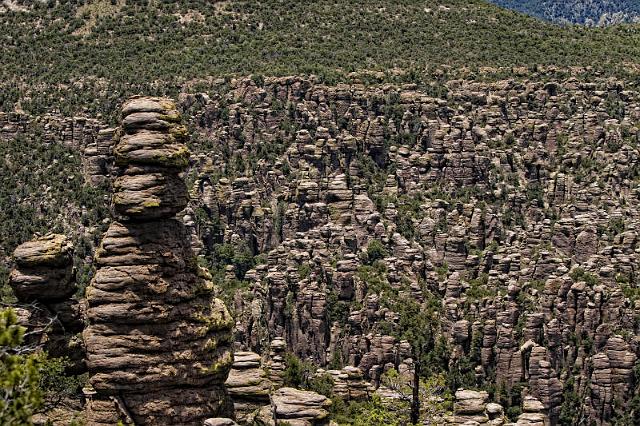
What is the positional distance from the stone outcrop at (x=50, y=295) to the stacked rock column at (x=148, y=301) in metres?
2.79

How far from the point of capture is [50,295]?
42.1m

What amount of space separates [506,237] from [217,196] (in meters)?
31.9

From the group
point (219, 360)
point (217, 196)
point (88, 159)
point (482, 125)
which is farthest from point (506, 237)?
point (219, 360)

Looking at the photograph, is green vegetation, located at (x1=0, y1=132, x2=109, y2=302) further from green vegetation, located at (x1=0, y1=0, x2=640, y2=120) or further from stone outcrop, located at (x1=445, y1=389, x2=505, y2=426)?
stone outcrop, located at (x1=445, y1=389, x2=505, y2=426)

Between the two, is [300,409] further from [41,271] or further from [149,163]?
[149,163]

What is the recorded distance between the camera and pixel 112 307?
39062 mm

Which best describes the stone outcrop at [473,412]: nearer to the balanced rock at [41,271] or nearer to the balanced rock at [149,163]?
the balanced rock at [149,163]

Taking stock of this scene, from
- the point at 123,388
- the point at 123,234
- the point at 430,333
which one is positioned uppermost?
the point at 123,234

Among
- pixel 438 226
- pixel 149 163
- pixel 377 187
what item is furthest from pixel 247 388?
pixel 377 187

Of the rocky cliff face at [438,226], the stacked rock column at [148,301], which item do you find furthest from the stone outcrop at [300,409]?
the rocky cliff face at [438,226]

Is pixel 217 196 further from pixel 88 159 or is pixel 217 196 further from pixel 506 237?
pixel 506 237

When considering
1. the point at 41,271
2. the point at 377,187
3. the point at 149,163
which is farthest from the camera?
the point at 377,187

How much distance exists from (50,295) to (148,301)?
542 centimetres

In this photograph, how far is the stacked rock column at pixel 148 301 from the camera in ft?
128
